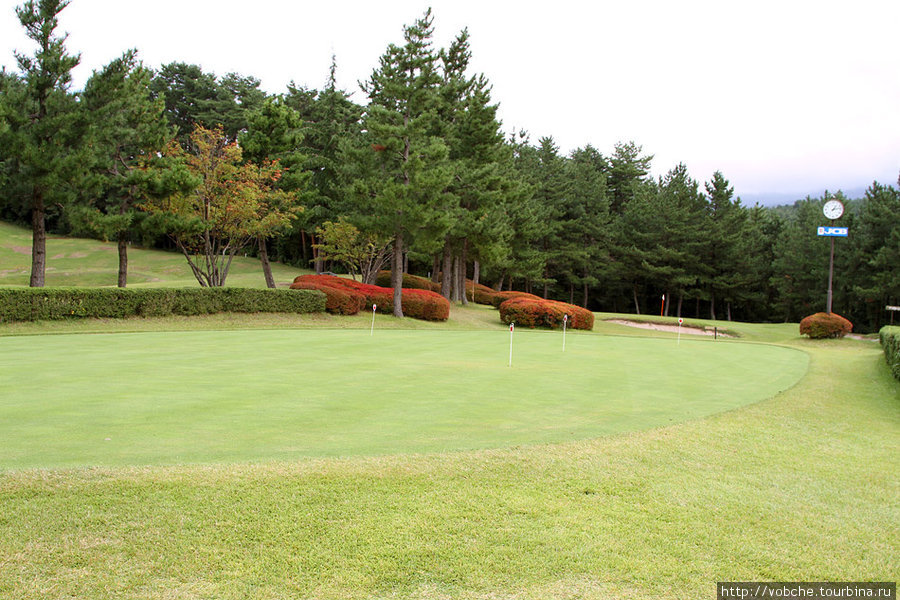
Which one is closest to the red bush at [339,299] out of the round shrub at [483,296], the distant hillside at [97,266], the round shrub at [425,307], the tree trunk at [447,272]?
the round shrub at [425,307]

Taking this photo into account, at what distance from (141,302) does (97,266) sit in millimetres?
29674

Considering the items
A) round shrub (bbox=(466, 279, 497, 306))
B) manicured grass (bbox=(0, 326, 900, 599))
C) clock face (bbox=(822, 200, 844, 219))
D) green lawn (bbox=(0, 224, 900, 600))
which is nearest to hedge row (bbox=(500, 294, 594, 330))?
clock face (bbox=(822, 200, 844, 219))

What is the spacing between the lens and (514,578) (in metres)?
3.13

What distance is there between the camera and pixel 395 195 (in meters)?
27.6

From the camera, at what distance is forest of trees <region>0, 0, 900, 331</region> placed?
76.6ft

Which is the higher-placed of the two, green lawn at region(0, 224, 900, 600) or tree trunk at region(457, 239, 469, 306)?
tree trunk at region(457, 239, 469, 306)

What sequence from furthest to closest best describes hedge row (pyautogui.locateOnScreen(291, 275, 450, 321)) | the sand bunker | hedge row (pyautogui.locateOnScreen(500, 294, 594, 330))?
the sand bunker < hedge row (pyautogui.locateOnScreen(500, 294, 594, 330)) < hedge row (pyautogui.locateOnScreen(291, 275, 450, 321))

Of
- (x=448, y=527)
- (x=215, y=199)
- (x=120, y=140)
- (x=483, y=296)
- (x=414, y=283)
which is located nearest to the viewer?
(x=448, y=527)

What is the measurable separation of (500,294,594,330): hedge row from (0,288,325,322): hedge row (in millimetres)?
9969

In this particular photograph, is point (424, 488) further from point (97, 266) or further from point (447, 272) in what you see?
point (97, 266)

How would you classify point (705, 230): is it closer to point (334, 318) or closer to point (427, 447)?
point (334, 318)

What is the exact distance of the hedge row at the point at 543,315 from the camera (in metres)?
29.6

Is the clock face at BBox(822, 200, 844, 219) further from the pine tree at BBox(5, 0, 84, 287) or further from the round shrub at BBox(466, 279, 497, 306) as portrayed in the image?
the pine tree at BBox(5, 0, 84, 287)

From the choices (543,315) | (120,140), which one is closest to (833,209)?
(543,315)
